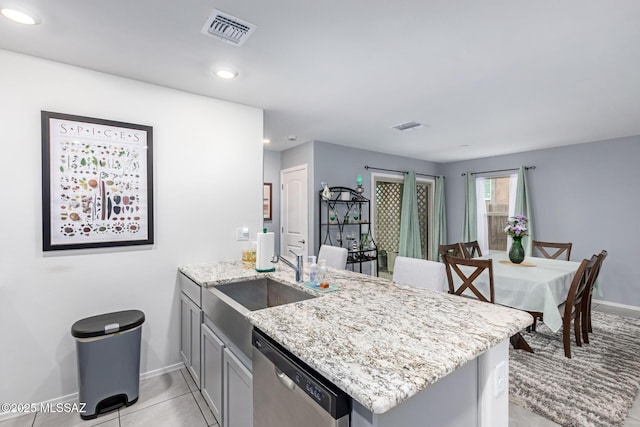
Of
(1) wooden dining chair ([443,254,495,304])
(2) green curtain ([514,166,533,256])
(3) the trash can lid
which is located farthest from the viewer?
(2) green curtain ([514,166,533,256])

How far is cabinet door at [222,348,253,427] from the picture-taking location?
140 centimetres

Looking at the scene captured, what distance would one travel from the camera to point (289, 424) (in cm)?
105

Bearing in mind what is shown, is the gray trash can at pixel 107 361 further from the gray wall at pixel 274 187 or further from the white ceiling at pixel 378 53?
the gray wall at pixel 274 187

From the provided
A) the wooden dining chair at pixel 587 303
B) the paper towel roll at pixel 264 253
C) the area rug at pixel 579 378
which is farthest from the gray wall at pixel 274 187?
the wooden dining chair at pixel 587 303

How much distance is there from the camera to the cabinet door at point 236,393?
1398 millimetres

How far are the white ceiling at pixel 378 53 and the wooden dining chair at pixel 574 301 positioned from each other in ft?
4.90

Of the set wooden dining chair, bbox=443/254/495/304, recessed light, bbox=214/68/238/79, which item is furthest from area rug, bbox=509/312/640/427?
recessed light, bbox=214/68/238/79

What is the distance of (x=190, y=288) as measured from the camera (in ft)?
7.50

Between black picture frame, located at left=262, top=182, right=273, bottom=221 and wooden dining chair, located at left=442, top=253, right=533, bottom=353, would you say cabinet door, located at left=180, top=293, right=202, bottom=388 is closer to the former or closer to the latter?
wooden dining chair, located at left=442, top=253, right=533, bottom=353

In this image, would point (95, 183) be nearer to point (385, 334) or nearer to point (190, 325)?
point (190, 325)

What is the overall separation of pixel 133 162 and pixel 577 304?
4.00 m

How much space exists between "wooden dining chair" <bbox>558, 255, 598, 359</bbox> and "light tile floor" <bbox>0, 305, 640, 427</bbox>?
22.9 inches

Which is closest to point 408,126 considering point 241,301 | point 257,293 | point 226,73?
point 226,73

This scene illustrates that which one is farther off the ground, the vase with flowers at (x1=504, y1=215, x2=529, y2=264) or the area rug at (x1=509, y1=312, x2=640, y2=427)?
the vase with flowers at (x1=504, y1=215, x2=529, y2=264)
